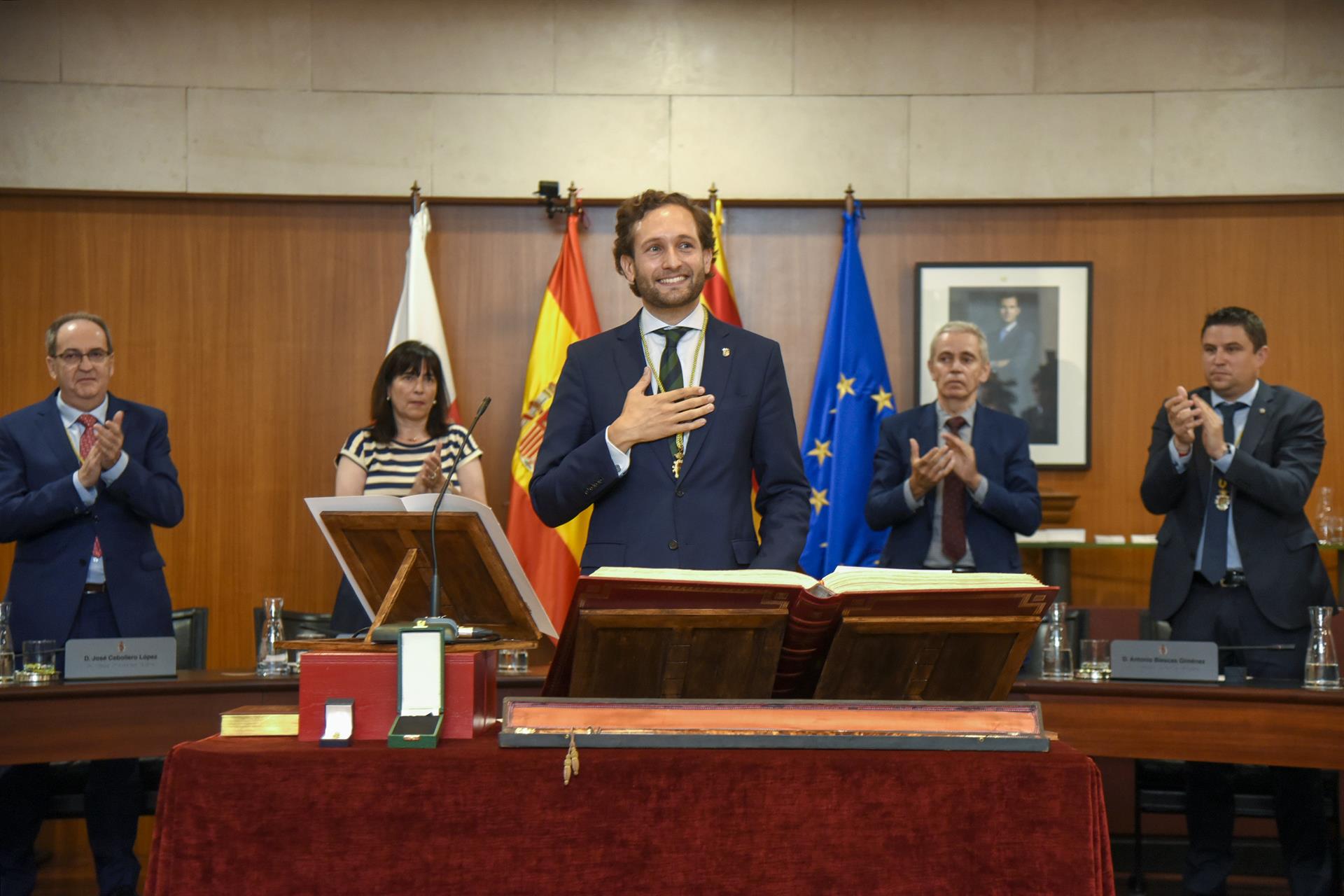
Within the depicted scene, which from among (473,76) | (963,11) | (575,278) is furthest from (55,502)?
(963,11)

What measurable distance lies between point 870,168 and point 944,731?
4194mm

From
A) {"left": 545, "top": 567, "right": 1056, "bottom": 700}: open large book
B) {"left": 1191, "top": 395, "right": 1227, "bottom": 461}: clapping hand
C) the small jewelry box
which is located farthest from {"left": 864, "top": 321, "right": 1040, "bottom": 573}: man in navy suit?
the small jewelry box

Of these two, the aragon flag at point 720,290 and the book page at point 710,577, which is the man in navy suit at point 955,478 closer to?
the aragon flag at point 720,290

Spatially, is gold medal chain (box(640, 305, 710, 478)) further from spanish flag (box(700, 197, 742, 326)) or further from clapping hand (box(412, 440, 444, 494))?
spanish flag (box(700, 197, 742, 326))

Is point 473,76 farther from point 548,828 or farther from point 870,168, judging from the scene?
point 548,828

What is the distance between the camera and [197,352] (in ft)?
18.0

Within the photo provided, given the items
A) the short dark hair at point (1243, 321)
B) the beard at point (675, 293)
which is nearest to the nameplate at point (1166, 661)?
the short dark hair at point (1243, 321)

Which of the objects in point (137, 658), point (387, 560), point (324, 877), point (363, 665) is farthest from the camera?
point (137, 658)

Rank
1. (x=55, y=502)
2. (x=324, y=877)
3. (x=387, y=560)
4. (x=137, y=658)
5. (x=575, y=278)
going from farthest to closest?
1. (x=575, y=278)
2. (x=55, y=502)
3. (x=137, y=658)
4. (x=387, y=560)
5. (x=324, y=877)

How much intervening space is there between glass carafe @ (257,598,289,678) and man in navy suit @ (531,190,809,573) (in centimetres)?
128

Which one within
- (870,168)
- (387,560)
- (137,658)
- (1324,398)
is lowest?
(137,658)

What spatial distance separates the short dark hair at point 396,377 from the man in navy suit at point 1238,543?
7.75 feet

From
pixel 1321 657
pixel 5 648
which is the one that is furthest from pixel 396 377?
pixel 1321 657

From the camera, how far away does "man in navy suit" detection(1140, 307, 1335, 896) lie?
3.77 m
